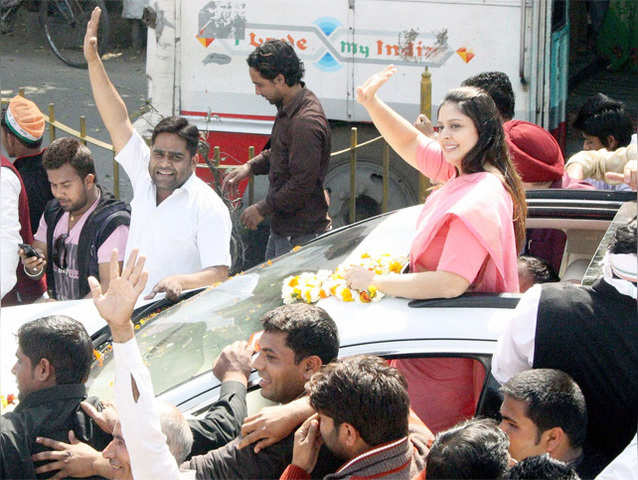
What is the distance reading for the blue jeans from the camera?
5594 millimetres

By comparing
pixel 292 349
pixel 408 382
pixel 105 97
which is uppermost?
pixel 105 97

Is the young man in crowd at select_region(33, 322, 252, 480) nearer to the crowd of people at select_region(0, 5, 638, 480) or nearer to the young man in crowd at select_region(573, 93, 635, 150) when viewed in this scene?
the crowd of people at select_region(0, 5, 638, 480)

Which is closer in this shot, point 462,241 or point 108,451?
point 108,451

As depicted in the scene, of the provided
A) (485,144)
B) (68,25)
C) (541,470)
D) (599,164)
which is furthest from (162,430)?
(68,25)

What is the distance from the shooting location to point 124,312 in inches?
98.9

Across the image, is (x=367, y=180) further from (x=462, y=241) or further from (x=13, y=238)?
(x=462, y=241)

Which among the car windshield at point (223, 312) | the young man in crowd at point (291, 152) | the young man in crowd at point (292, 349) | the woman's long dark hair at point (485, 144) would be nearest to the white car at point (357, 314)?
the car windshield at point (223, 312)

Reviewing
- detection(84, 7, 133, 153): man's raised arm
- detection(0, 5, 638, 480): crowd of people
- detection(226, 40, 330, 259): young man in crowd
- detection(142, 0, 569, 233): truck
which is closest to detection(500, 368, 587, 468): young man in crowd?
detection(0, 5, 638, 480): crowd of people

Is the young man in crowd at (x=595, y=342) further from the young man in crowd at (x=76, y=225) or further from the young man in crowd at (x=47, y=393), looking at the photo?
the young man in crowd at (x=76, y=225)

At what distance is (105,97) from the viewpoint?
4484mm

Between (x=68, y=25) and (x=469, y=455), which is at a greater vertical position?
(x=68, y=25)

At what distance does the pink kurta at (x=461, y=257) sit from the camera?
3.05 metres

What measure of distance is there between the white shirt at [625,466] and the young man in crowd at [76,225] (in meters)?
2.57

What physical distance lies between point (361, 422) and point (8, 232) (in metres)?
2.47
